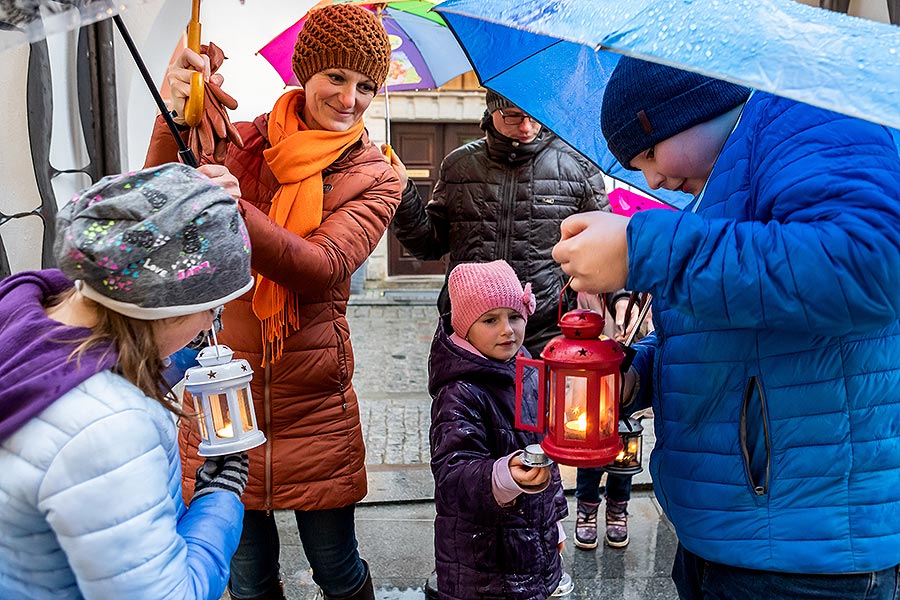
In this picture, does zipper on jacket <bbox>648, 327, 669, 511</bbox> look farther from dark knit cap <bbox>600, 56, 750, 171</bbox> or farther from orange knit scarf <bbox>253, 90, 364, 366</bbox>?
orange knit scarf <bbox>253, 90, 364, 366</bbox>

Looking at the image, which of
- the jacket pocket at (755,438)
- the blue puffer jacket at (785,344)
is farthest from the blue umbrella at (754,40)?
the jacket pocket at (755,438)

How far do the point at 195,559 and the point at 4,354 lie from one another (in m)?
0.50

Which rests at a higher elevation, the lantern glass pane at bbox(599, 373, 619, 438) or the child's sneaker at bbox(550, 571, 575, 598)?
the lantern glass pane at bbox(599, 373, 619, 438)

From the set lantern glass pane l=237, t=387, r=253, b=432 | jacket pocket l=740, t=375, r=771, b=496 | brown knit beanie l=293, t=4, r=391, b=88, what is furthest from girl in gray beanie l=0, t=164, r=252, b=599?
brown knit beanie l=293, t=4, r=391, b=88

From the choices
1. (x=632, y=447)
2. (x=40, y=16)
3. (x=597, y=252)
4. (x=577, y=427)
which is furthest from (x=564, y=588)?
(x=40, y=16)

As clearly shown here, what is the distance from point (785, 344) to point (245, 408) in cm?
120

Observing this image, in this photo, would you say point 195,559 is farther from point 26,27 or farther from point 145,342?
point 26,27

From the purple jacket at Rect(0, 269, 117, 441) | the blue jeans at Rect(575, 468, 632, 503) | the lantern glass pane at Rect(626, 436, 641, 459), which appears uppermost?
the purple jacket at Rect(0, 269, 117, 441)

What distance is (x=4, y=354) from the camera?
1.24 metres

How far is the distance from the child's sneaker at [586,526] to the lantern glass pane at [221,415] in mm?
2319

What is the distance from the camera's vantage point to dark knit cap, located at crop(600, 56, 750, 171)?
1.40m

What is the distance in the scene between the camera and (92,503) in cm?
115

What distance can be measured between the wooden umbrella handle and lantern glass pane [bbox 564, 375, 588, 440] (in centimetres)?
117

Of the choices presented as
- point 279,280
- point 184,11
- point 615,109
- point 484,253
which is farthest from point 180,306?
point 184,11
